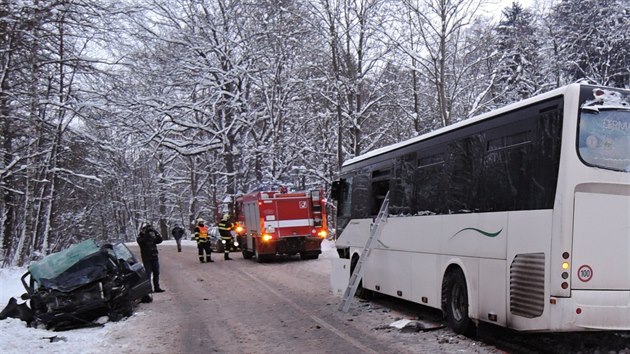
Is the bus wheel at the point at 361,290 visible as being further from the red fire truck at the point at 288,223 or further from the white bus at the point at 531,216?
the red fire truck at the point at 288,223

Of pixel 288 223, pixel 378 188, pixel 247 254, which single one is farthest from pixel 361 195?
pixel 247 254

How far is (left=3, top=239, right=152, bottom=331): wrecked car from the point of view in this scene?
9.83 m

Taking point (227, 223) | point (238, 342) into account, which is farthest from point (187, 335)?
point (227, 223)

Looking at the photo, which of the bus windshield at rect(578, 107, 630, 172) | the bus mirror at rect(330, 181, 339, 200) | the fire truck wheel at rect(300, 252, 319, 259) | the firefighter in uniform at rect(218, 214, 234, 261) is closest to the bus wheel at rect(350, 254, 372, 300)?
the bus mirror at rect(330, 181, 339, 200)

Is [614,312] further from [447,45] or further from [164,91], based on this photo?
[164,91]

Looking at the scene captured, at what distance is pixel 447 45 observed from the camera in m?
31.1

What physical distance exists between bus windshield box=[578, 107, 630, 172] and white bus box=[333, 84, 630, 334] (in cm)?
1

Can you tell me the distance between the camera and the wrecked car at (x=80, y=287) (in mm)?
9828

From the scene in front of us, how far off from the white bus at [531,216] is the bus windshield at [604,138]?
0.01 meters

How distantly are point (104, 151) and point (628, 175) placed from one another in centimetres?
1605

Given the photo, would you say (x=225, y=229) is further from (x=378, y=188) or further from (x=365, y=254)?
(x=365, y=254)

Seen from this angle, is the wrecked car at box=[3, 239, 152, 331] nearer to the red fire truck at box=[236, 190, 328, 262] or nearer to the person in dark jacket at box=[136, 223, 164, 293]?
the person in dark jacket at box=[136, 223, 164, 293]

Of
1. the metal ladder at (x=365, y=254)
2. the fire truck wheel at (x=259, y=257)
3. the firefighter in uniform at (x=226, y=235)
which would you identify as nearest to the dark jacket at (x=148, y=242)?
the metal ladder at (x=365, y=254)

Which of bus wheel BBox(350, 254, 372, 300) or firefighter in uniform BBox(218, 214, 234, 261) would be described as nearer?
bus wheel BBox(350, 254, 372, 300)
